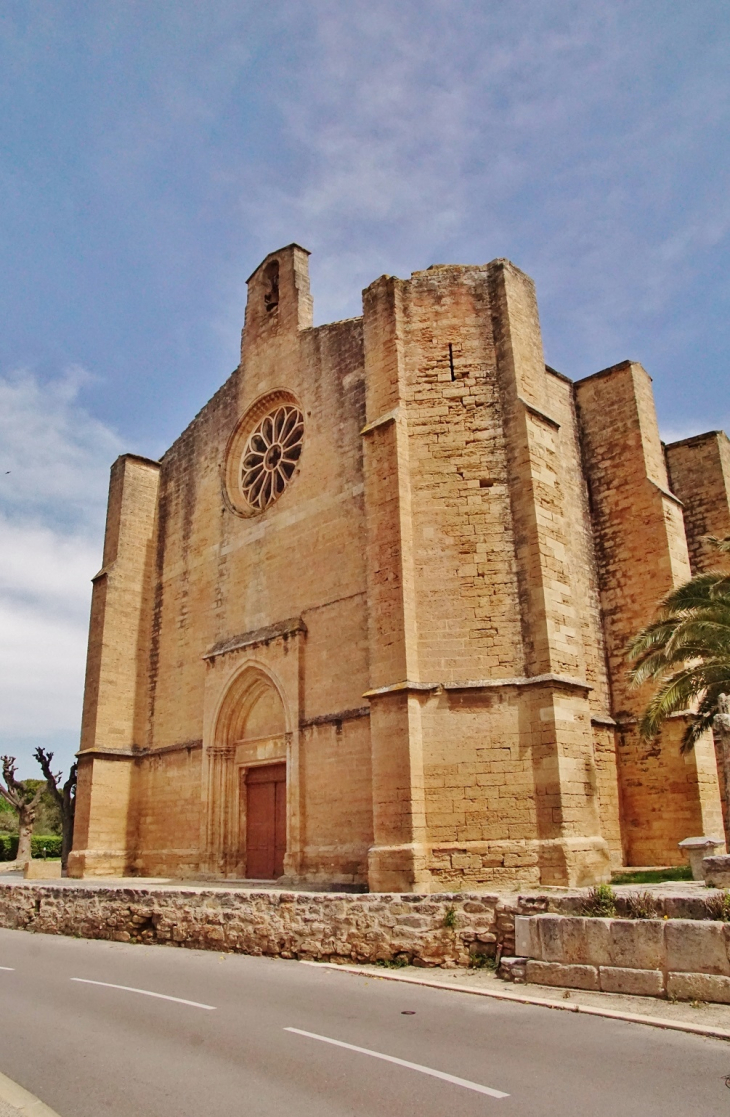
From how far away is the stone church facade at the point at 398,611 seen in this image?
11141 millimetres

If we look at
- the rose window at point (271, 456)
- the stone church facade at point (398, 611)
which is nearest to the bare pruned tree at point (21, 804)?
the stone church facade at point (398, 611)

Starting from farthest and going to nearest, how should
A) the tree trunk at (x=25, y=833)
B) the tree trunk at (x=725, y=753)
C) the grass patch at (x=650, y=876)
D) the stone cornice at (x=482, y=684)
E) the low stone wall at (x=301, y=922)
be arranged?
the tree trunk at (x=25, y=833)
the stone cornice at (x=482, y=684)
the grass patch at (x=650, y=876)
the tree trunk at (x=725, y=753)
the low stone wall at (x=301, y=922)

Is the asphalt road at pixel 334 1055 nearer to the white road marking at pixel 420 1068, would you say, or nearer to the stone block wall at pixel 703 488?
the white road marking at pixel 420 1068

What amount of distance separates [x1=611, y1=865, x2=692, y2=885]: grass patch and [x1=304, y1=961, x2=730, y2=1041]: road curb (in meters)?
4.46

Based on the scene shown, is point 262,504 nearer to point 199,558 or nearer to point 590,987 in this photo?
point 199,558

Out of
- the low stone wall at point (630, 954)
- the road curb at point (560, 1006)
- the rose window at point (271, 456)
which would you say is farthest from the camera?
the rose window at point (271, 456)

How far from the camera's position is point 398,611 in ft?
38.8

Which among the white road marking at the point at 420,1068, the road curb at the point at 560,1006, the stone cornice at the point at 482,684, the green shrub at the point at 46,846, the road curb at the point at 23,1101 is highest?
Result: the stone cornice at the point at 482,684

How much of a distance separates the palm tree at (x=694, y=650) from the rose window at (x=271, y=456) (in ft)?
24.7

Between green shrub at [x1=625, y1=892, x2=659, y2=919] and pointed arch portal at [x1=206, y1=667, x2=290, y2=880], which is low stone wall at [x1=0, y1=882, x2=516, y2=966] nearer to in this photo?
green shrub at [x1=625, y1=892, x2=659, y2=919]

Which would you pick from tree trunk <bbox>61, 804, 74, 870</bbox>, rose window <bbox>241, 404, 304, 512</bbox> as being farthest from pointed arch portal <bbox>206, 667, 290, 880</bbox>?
tree trunk <bbox>61, 804, 74, 870</bbox>

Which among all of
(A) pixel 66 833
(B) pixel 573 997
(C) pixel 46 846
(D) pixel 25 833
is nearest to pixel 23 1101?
(B) pixel 573 997

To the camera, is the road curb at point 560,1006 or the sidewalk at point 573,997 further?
the sidewalk at point 573,997

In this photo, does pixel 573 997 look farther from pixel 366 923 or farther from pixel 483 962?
pixel 366 923
